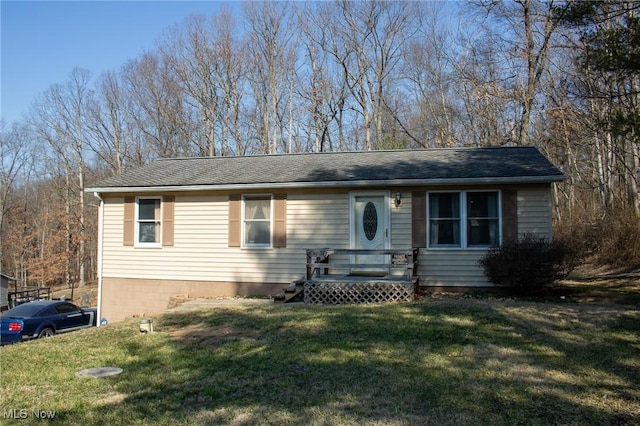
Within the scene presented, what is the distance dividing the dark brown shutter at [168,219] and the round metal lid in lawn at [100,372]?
7714 mm

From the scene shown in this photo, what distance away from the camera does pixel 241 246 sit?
13.4m

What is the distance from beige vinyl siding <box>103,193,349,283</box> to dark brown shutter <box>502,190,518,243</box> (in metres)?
3.81

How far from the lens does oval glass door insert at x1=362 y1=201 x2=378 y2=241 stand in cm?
1288

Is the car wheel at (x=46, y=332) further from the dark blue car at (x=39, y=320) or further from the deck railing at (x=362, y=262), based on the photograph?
the deck railing at (x=362, y=262)

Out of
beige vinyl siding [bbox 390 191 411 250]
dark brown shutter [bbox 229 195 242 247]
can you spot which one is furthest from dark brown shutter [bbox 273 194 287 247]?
beige vinyl siding [bbox 390 191 411 250]

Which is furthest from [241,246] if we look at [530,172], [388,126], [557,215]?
[388,126]

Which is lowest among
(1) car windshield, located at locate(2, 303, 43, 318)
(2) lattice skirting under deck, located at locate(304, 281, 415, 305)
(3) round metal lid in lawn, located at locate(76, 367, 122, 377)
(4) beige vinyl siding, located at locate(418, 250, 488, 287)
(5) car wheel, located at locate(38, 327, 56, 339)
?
(5) car wheel, located at locate(38, 327, 56, 339)

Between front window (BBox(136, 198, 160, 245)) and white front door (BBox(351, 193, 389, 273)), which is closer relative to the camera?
white front door (BBox(351, 193, 389, 273))

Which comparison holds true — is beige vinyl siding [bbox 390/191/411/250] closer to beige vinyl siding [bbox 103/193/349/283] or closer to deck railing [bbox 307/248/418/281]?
deck railing [bbox 307/248/418/281]

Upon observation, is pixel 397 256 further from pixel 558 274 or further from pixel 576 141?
pixel 576 141

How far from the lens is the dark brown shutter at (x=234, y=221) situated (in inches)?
529

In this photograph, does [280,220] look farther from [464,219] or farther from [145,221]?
[464,219]

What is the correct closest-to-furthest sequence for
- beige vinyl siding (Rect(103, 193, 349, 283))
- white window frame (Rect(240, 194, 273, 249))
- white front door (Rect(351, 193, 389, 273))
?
1. white front door (Rect(351, 193, 389, 273))
2. beige vinyl siding (Rect(103, 193, 349, 283))
3. white window frame (Rect(240, 194, 273, 249))

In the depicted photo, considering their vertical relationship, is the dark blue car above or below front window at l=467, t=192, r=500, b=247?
below
